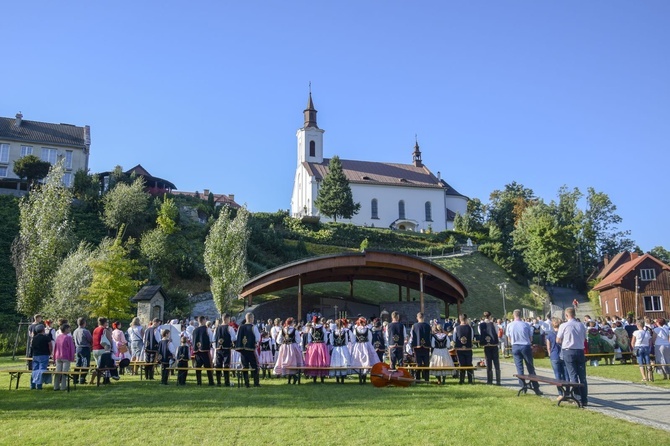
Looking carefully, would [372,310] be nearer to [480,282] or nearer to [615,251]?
[480,282]

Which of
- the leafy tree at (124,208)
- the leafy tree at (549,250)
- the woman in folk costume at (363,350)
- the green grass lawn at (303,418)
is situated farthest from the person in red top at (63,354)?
the leafy tree at (549,250)

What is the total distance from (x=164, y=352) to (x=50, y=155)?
58.9m

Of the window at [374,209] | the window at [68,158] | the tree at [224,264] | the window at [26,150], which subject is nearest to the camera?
the tree at [224,264]

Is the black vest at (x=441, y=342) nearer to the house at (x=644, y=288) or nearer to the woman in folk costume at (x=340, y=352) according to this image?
the woman in folk costume at (x=340, y=352)

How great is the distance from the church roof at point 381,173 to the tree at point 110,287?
165 feet

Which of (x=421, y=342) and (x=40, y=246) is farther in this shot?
(x=40, y=246)

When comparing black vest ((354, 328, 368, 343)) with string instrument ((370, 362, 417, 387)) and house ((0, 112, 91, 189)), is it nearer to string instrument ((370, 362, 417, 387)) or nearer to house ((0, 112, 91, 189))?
string instrument ((370, 362, 417, 387))

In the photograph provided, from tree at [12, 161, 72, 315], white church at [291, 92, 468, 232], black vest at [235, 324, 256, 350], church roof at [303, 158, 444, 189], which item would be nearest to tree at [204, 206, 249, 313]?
tree at [12, 161, 72, 315]

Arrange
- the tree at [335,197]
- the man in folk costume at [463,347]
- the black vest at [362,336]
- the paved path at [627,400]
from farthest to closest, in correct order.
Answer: the tree at [335,197], the black vest at [362,336], the man in folk costume at [463,347], the paved path at [627,400]

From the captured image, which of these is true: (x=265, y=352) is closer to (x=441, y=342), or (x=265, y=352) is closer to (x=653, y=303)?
(x=441, y=342)

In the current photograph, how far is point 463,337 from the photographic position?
15.3 metres

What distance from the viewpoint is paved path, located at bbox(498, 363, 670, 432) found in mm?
9680

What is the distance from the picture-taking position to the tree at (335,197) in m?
71.8

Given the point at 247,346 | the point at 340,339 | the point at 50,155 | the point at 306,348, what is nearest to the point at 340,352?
the point at 340,339
